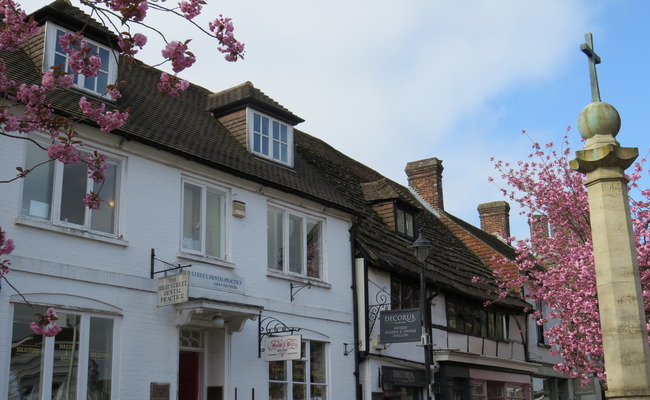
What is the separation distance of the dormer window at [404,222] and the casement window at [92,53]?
9.74 metres

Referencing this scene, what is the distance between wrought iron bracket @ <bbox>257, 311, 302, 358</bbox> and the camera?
14.7 meters

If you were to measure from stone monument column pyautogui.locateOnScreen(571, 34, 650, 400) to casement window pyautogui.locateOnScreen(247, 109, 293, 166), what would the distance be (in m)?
7.44

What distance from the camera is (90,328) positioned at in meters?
11.9

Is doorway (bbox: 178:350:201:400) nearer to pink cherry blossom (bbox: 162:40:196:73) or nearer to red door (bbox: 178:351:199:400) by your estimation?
red door (bbox: 178:351:199:400)

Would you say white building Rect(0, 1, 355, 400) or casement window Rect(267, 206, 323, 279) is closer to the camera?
white building Rect(0, 1, 355, 400)

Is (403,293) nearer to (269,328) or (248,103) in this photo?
(269,328)

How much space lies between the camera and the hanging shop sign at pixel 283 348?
45.8 feet

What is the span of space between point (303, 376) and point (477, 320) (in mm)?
8946

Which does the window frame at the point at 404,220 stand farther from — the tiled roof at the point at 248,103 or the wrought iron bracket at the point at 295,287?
the wrought iron bracket at the point at 295,287

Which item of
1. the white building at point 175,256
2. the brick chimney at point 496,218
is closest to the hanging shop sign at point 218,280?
the white building at point 175,256

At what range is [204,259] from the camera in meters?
13.9

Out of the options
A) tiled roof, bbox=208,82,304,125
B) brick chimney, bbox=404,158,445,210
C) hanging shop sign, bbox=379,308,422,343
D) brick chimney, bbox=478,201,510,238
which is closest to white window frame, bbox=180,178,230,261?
tiled roof, bbox=208,82,304,125

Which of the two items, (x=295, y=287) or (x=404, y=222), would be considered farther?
(x=404, y=222)

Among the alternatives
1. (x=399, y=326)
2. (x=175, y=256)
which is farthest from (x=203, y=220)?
(x=399, y=326)
